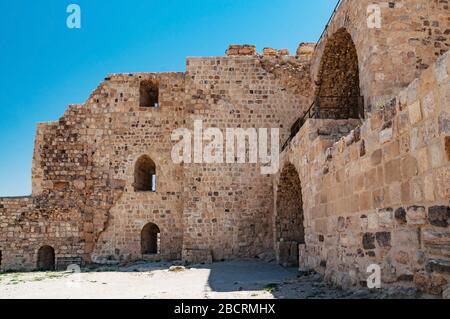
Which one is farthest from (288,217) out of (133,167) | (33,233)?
(33,233)

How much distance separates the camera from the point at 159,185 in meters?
12.8

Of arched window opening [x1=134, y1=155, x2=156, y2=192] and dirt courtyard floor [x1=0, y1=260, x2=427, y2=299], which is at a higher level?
arched window opening [x1=134, y1=155, x2=156, y2=192]

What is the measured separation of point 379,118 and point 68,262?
1104cm

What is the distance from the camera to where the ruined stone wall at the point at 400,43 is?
7.88m

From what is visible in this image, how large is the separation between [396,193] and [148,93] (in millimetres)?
11460

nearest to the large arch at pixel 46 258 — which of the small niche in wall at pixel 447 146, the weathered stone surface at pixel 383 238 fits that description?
the weathered stone surface at pixel 383 238

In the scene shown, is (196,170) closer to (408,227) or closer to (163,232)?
(163,232)

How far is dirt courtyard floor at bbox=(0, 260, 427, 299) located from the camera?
225 inches

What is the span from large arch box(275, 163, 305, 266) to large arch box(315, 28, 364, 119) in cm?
214

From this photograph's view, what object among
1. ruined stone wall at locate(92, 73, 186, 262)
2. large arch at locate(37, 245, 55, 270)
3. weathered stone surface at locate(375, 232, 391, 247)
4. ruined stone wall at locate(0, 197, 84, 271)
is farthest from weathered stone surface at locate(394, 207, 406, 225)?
large arch at locate(37, 245, 55, 270)

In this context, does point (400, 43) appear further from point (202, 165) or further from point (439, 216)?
point (202, 165)

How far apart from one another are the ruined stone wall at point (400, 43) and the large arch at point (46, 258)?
10.8 meters

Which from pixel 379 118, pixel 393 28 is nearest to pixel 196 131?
pixel 393 28

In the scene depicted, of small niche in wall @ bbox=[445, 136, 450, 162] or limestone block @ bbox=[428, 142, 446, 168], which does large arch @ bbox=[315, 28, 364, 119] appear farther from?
small niche in wall @ bbox=[445, 136, 450, 162]
